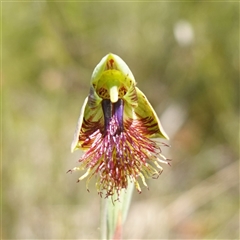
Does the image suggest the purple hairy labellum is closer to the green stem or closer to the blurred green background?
the green stem

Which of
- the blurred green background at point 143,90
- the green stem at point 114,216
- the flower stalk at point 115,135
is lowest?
the green stem at point 114,216

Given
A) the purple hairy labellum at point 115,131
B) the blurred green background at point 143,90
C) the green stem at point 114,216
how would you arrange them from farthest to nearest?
the blurred green background at point 143,90 < the green stem at point 114,216 < the purple hairy labellum at point 115,131

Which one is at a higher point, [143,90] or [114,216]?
[143,90]

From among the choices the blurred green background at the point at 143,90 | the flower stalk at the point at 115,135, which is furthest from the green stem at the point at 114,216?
the blurred green background at the point at 143,90

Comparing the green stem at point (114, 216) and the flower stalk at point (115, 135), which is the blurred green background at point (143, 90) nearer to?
the green stem at point (114, 216)

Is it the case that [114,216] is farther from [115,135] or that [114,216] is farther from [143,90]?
[143,90]

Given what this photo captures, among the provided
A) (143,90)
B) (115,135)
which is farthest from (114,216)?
(143,90)

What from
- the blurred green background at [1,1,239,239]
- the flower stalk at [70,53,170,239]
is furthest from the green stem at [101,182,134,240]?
the blurred green background at [1,1,239,239]
